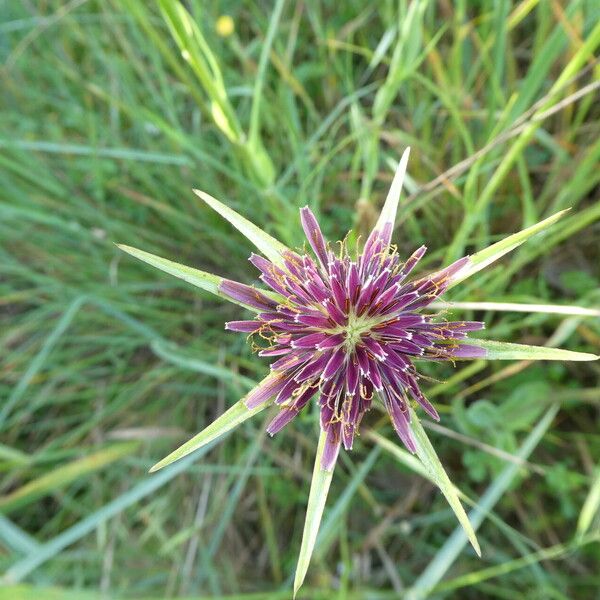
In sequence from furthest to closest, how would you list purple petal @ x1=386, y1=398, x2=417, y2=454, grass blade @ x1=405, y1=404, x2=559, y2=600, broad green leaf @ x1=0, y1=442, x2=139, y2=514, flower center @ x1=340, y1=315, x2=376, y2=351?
1. broad green leaf @ x1=0, y1=442, x2=139, y2=514
2. grass blade @ x1=405, y1=404, x2=559, y2=600
3. flower center @ x1=340, y1=315, x2=376, y2=351
4. purple petal @ x1=386, y1=398, x2=417, y2=454

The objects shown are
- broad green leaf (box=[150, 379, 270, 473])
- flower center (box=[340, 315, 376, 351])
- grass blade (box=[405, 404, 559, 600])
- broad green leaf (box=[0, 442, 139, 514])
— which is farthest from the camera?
broad green leaf (box=[0, 442, 139, 514])

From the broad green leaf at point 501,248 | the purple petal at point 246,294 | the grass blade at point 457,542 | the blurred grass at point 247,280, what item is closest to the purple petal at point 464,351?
the broad green leaf at point 501,248

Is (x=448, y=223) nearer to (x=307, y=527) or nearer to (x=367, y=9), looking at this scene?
(x=367, y=9)

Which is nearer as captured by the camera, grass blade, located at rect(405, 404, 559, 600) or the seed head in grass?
the seed head in grass

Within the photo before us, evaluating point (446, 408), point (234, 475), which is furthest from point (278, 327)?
point (234, 475)

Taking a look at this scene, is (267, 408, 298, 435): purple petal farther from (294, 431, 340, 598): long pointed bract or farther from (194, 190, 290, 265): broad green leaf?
(194, 190, 290, 265): broad green leaf

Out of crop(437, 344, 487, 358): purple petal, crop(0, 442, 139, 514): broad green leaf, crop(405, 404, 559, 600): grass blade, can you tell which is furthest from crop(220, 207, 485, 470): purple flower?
crop(0, 442, 139, 514): broad green leaf

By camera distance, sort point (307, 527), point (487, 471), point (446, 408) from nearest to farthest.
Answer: point (307, 527)
point (446, 408)
point (487, 471)
